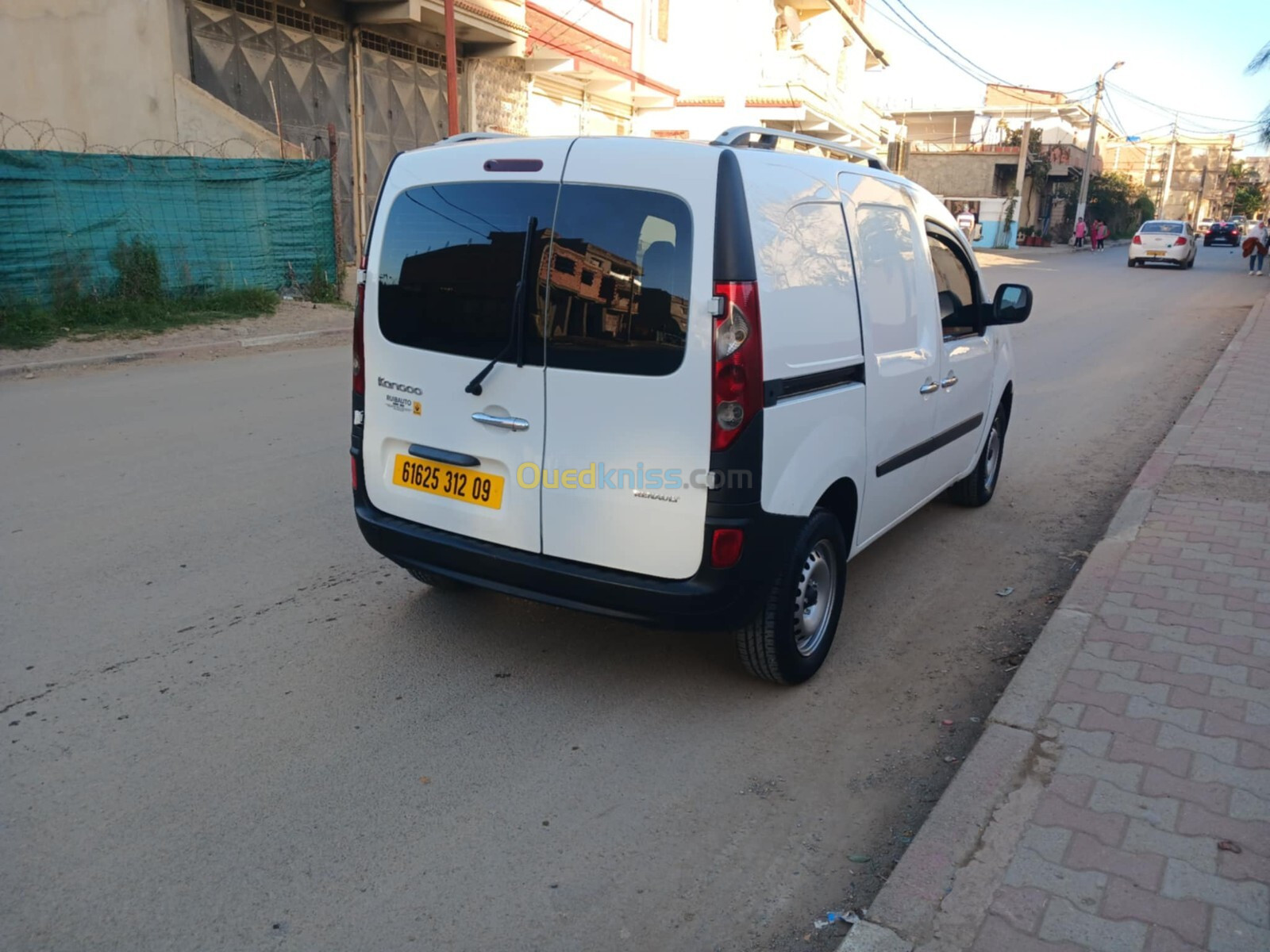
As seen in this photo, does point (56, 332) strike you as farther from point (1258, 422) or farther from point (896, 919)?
point (1258, 422)

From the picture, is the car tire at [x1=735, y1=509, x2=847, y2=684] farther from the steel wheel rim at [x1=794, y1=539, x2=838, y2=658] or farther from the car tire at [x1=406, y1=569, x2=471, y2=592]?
the car tire at [x1=406, y1=569, x2=471, y2=592]

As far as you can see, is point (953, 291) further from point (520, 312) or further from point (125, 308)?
point (125, 308)

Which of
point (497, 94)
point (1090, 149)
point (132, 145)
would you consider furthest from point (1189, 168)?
point (132, 145)

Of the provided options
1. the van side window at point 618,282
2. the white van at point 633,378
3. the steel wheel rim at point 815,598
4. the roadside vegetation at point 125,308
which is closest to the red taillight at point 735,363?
the white van at point 633,378

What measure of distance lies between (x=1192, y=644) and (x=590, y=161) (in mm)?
3171

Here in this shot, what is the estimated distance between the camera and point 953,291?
5281mm

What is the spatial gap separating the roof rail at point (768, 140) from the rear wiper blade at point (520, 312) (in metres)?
0.72

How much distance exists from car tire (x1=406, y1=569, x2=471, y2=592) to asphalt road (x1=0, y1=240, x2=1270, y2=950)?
5 centimetres

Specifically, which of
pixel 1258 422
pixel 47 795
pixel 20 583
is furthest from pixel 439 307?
pixel 1258 422

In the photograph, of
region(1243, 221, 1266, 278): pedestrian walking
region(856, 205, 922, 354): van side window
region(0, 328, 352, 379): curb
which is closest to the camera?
region(856, 205, 922, 354): van side window

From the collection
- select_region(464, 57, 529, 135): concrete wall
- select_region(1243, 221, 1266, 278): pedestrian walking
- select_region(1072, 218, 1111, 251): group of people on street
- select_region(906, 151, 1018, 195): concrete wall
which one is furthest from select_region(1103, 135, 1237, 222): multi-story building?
select_region(464, 57, 529, 135): concrete wall

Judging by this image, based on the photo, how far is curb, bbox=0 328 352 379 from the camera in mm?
9891

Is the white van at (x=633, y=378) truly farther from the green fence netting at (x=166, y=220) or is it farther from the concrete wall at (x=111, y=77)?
the concrete wall at (x=111, y=77)

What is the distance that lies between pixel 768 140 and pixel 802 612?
194 centimetres
